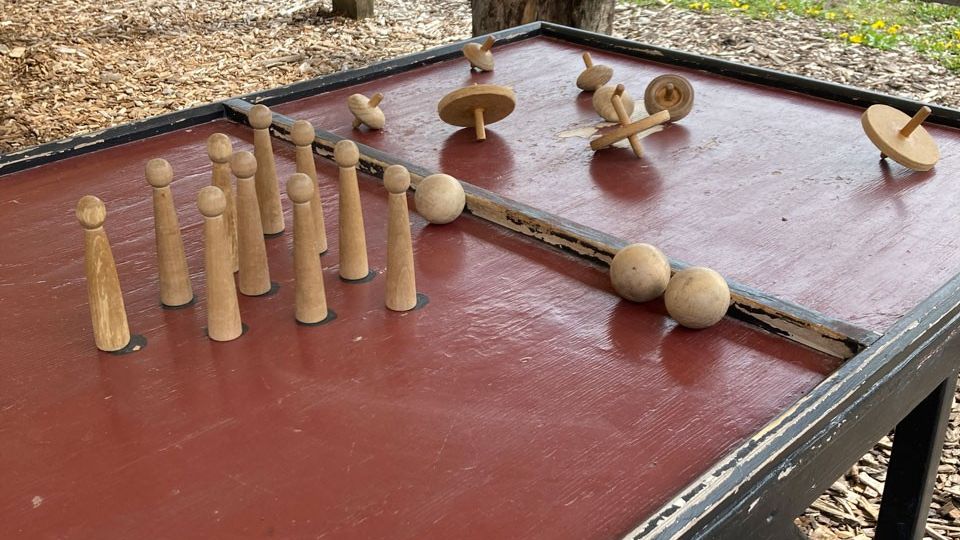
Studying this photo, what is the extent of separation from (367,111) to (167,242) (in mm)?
842

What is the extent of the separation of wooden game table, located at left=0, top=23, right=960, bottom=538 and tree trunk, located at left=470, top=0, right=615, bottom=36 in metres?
1.82

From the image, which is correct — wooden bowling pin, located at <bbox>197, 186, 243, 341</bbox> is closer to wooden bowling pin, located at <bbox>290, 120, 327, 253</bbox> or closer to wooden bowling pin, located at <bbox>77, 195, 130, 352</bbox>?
wooden bowling pin, located at <bbox>77, 195, 130, 352</bbox>

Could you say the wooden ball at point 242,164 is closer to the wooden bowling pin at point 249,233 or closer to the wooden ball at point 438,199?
the wooden bowling pin at point 249,233

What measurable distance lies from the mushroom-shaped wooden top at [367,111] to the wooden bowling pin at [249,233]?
2.44ft

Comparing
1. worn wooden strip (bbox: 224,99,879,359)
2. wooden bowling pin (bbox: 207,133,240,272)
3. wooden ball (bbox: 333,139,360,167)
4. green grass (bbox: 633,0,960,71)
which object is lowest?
green grass (bbox: 633,0,960,71)

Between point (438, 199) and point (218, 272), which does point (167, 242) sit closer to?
point (218, 272)

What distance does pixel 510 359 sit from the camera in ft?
4.18

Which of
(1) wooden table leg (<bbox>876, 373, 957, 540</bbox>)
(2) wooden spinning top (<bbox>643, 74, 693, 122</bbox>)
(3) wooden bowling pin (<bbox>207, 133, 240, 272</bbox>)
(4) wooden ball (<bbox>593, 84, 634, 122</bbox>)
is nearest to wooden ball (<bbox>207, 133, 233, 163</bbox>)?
(3) wooden bowling pin (<bbox>207, 133, 240, 272</bbox>)

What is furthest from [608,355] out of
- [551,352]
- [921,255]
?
[921,255]

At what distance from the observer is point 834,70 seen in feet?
15.9

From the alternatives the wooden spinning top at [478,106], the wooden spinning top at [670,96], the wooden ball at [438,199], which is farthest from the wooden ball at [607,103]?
the wooden ball at [438,199]

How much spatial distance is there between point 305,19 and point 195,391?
212 inches

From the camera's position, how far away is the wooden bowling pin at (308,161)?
1.52 meters

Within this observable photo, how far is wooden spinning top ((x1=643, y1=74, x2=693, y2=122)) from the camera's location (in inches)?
84.9
